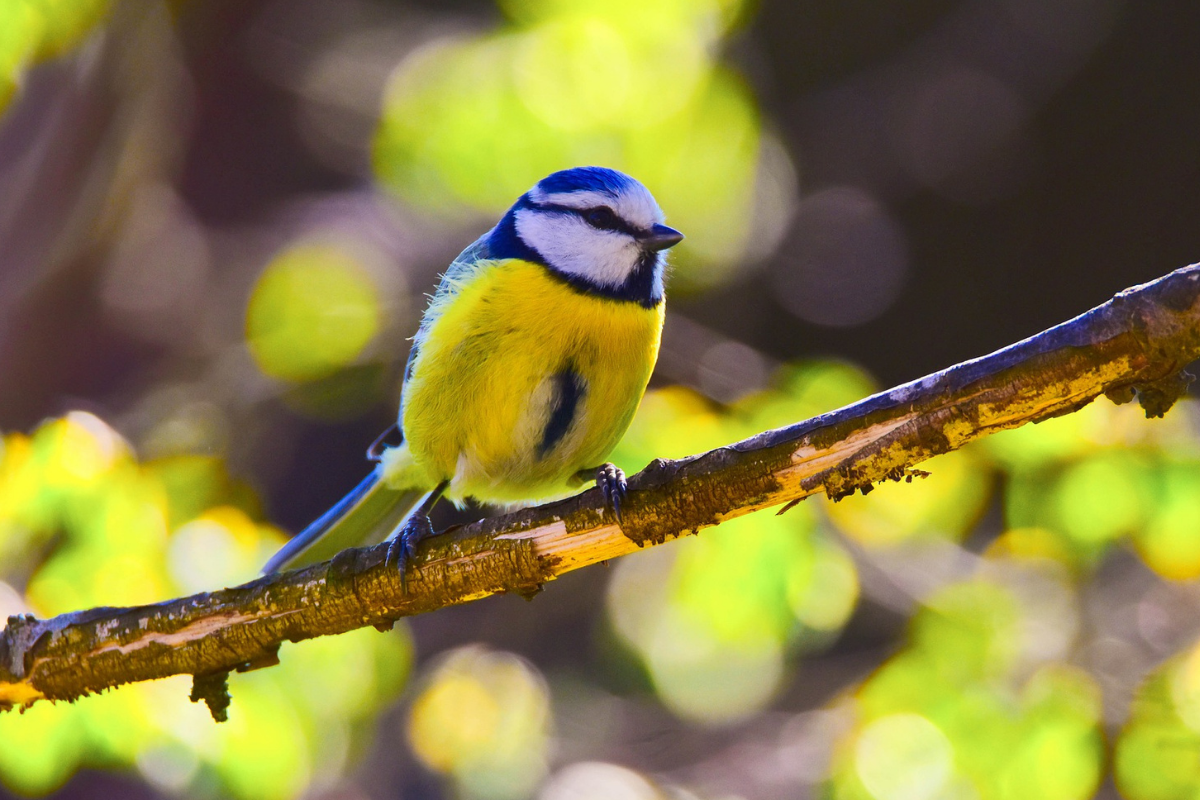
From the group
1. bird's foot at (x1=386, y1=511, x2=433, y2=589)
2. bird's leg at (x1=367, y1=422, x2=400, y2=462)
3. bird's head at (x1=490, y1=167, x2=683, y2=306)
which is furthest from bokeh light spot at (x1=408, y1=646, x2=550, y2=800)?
bird's head at (x1=490, y1=167, x2=683, y2=306)

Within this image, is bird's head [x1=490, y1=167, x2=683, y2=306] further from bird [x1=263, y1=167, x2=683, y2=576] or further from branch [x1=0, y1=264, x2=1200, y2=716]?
branch [x1=0, y1=264, x2=1200, y2=716]

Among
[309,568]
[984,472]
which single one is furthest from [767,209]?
[309,568]

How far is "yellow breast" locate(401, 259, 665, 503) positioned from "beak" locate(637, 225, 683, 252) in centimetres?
14

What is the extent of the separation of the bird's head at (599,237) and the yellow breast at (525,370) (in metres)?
0.05

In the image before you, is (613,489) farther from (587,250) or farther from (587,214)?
(587,214)

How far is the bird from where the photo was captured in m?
2.05

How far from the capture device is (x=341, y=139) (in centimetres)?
404

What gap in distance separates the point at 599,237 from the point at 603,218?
58 millimetres

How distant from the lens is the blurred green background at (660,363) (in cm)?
222

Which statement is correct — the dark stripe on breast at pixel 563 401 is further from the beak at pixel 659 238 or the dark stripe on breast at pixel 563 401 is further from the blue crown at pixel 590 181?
the blue crown at pixel 590 181

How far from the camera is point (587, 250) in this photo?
2.18 metres

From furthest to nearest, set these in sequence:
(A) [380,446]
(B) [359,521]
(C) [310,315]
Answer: (C) [310,315], (A) [380,446], (B) [359,521]

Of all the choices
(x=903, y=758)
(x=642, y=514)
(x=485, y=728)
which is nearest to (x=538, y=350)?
(x=642, y=514)

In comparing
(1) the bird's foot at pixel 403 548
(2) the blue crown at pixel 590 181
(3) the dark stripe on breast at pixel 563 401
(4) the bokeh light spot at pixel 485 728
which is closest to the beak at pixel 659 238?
(2) the blue crown at pixel 590 181
